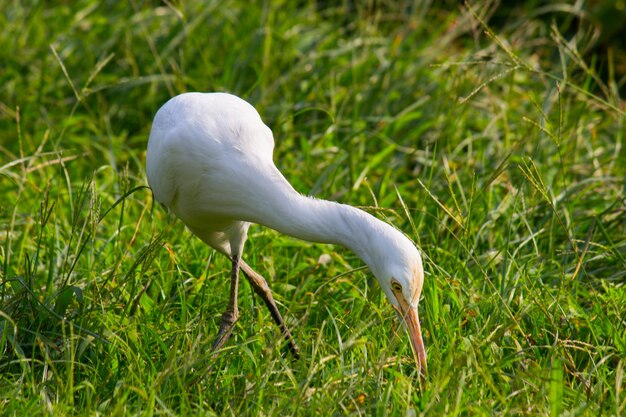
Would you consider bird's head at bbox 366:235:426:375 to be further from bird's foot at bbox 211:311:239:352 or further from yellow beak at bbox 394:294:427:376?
bird's foot at bbox 211:311:239:352

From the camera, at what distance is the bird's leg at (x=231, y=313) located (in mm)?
4281

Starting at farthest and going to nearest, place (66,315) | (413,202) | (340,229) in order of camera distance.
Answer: (413,202), (66,315), (340,229)

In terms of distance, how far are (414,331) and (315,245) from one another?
4.73 ft

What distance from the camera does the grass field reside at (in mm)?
3629

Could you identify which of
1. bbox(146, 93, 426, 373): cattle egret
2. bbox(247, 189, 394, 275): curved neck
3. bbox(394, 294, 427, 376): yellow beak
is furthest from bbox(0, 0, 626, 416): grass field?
bbox(247, 189, 394, 275): curved neck

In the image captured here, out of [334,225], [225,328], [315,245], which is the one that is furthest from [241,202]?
[315,245]

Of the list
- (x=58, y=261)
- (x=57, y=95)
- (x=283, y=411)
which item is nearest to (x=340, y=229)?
(x=283, y=411)

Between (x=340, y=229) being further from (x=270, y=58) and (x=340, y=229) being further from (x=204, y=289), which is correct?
(x=270, y=58)

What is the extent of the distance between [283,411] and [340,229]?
725mm

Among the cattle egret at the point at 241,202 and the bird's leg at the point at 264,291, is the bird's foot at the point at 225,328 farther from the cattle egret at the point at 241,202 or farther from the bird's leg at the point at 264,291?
the bird's leg at the point at 264,291

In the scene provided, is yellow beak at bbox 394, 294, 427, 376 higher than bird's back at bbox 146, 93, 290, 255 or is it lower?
lower

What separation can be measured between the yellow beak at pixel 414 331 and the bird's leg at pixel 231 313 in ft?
2.98

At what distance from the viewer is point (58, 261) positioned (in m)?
4.61

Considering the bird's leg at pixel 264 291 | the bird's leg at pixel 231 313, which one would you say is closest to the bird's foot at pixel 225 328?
the bird's leg at pixel 231 313
